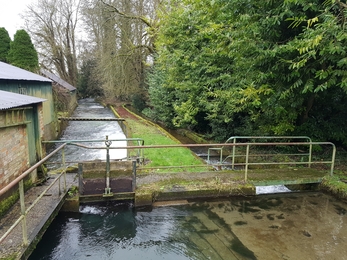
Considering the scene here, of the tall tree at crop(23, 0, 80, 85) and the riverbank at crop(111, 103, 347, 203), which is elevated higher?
the tall tree at crop(23, 0, 80, 85)

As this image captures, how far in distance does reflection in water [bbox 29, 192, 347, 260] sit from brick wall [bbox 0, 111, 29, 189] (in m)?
1.21

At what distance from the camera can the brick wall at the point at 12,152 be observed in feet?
13.6

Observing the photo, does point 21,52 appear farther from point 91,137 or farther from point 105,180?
point 105,180

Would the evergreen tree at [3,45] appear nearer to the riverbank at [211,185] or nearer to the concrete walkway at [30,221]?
the concrete walkway at [30,221]

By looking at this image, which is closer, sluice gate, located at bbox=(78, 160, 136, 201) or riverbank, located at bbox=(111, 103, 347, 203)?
sluice gate, located at bbox=(78, 160, 136, 201)

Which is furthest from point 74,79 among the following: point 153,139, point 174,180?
point 174,180

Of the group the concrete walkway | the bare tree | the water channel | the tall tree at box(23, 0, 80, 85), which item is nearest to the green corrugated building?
the concrete walkway

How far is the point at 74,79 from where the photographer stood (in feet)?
147

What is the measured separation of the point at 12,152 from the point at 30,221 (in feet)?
4.40

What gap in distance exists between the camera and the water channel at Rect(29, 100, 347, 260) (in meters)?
3.90

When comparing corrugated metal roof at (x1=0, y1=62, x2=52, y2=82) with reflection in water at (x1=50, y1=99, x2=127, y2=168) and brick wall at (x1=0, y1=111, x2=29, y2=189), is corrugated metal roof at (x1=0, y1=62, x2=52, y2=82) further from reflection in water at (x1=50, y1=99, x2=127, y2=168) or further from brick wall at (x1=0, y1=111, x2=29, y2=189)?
brick wall at (x1=0, y1=111, x2=29, y2=189)

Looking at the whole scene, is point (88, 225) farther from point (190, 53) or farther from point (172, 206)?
point (190, 53)

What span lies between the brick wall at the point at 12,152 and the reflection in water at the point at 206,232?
121cm

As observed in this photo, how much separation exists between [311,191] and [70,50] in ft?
145
